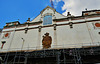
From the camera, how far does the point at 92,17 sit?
1625cm

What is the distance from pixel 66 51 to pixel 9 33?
14.7 m

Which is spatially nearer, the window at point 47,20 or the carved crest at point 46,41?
the carved crest at point 46,41

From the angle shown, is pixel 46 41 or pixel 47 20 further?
pixel 47 20

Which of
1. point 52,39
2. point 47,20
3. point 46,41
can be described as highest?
point 47,20

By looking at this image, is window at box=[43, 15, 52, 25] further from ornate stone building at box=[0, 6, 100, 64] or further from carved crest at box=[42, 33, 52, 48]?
carved crest at box=[42, 33, 52, 48]

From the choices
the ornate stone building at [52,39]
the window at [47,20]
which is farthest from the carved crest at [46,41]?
the window at [47,20]

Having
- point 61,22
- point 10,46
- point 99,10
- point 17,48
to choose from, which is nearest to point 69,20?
point 61,22

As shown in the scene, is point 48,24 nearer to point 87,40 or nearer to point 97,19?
point 87,40

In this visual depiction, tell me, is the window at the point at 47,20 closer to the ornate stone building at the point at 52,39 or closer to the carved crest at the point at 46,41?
the ornate stone building at the point at 52,39

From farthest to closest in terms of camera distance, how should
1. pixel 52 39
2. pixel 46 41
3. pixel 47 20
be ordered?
pixel 47 20, pixel 52 39, pixel 46 41

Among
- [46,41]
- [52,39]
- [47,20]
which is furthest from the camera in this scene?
[47,20]

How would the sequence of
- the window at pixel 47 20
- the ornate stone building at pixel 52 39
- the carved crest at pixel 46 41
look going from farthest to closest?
the window at pixel 47 20, the carved crest at pixel 46 41, the ornate stone building at pixel 52 39

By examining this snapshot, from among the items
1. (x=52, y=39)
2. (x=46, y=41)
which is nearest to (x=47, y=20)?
(x=52, y=39)

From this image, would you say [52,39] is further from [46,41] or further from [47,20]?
[47,20]
